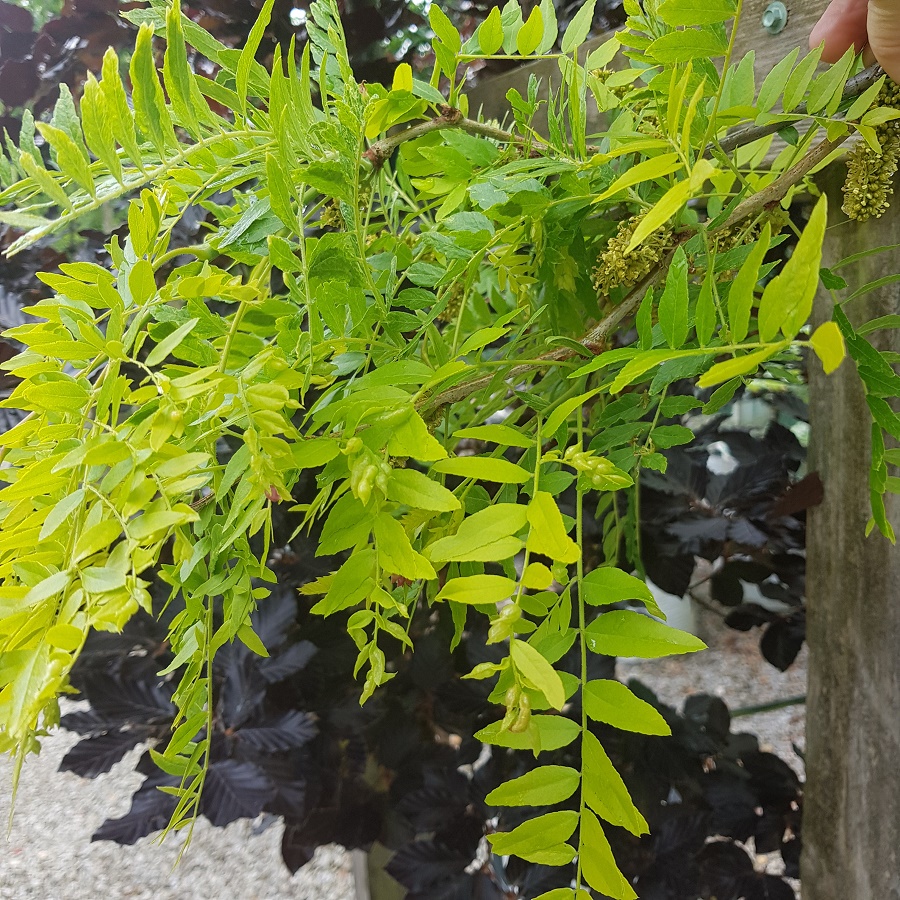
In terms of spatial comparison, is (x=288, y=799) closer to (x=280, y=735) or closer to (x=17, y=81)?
(x=280, y=735)

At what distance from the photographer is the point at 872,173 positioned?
28 centimetres

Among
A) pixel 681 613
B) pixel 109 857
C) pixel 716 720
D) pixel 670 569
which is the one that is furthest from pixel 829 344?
pixel 681 613

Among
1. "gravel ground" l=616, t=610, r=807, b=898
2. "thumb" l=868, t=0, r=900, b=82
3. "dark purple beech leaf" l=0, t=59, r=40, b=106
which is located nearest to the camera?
"thumb" l=868, t=0, r=900, b=82

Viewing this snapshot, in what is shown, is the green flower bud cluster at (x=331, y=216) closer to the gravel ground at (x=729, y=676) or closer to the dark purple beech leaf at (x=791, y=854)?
the dark purple beech leaf at (x=791, y=854)

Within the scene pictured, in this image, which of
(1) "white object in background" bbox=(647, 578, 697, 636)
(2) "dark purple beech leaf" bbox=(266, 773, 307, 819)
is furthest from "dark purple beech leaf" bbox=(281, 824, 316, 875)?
(1) "white object in background" bbox=(647, 578, 697, 636)

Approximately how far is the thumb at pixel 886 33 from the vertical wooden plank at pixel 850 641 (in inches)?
6.4

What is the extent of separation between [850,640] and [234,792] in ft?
1.58

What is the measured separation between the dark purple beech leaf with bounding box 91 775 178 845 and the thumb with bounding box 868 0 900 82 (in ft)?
2.14

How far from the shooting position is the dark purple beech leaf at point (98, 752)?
54 cm

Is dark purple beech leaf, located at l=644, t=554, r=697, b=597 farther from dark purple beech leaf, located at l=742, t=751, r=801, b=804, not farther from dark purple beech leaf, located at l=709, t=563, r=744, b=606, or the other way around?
dark purple beech leaf, located at l=742, t=751, r=801, b=804

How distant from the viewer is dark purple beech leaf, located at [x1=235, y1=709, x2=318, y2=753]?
1.74 feet

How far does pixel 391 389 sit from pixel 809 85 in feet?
0.64

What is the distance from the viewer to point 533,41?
0.90 ft

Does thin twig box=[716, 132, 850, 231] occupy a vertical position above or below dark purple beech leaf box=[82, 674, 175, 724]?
above
